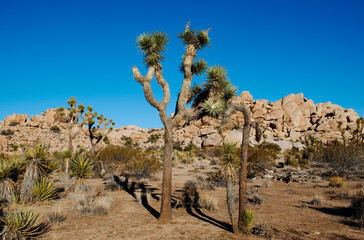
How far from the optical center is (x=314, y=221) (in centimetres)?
849

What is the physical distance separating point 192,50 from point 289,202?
827 centimetres

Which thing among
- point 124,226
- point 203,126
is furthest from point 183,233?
point 203,126

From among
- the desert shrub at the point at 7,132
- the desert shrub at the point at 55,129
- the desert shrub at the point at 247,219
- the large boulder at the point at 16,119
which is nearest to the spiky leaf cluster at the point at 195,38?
the desert shrub at the point at 247,219

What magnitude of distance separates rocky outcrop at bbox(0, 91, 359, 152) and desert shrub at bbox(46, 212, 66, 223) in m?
36.2

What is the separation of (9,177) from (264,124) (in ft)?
180

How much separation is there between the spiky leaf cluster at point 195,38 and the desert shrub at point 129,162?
10.9 meters

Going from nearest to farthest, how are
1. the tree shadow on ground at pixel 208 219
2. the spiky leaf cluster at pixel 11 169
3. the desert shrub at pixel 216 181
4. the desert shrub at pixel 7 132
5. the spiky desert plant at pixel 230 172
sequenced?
the spiky desert plant at pixel 230 172 < the tree shadow on ground at pixel 208 219 < the spiky leaf cluster at pixel 11 169 < the desert shrub at pixel 216 181 < the desert shrub at pixel 7 132

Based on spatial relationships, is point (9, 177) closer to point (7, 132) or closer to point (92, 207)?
point (92, 207)

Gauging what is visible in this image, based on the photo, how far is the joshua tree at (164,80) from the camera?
8.77 m

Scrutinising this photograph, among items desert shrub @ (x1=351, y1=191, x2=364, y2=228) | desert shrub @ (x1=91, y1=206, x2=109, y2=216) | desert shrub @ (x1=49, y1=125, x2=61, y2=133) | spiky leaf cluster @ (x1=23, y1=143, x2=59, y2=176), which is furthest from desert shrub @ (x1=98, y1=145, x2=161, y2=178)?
desert shrub @ (x1=49, y1=125, x2=61, y2=133)

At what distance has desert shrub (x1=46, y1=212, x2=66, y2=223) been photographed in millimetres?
8250

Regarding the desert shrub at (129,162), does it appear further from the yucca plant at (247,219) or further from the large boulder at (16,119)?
the large boulder at (16,119)

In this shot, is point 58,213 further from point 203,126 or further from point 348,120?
point 348,120

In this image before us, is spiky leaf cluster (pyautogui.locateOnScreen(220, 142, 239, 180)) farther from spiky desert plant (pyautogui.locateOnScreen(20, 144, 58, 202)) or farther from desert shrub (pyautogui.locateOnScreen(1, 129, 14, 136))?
desert shrub (pyautogui.locateOnScreen(1, 129, 14, 136))
